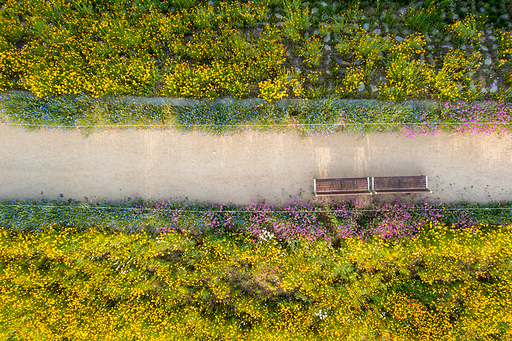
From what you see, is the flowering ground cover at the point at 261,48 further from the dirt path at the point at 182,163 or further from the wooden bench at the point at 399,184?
the wooden bench at the point at 399,184

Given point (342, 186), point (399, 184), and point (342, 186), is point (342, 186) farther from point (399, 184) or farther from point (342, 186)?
point (399, 184)

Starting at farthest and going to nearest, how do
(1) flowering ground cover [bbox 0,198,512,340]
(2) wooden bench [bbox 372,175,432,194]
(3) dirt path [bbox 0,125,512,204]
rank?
(3) dirt path [bbox 0,125,512,204], (2) wooden bench [bbox 372,175,432,194], (1) flowering ground cover [bbox 0,198,512,340]

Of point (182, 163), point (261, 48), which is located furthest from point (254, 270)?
point (261, 48)

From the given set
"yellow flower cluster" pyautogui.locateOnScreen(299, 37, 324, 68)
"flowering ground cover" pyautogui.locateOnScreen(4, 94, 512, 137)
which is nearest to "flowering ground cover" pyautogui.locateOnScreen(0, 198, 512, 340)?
"flowering ground cover" pyautogui.locateOnScreen(4, 94, 512, 137)

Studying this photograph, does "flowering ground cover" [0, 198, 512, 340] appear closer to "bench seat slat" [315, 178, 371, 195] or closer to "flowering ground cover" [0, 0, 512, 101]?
"bench seat slat" [315, 178, 371, 195]

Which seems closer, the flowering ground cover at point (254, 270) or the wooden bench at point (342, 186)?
the flowering ground cover at point (254, 270)

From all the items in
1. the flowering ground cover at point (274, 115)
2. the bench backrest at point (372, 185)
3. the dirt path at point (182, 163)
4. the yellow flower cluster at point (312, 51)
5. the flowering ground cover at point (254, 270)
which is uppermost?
the yellow flower cluster at point (312, 51)

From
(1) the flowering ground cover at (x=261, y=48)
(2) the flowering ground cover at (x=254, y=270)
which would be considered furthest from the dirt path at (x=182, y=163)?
(1) the flowering ground cover at (x=261, y=48)
